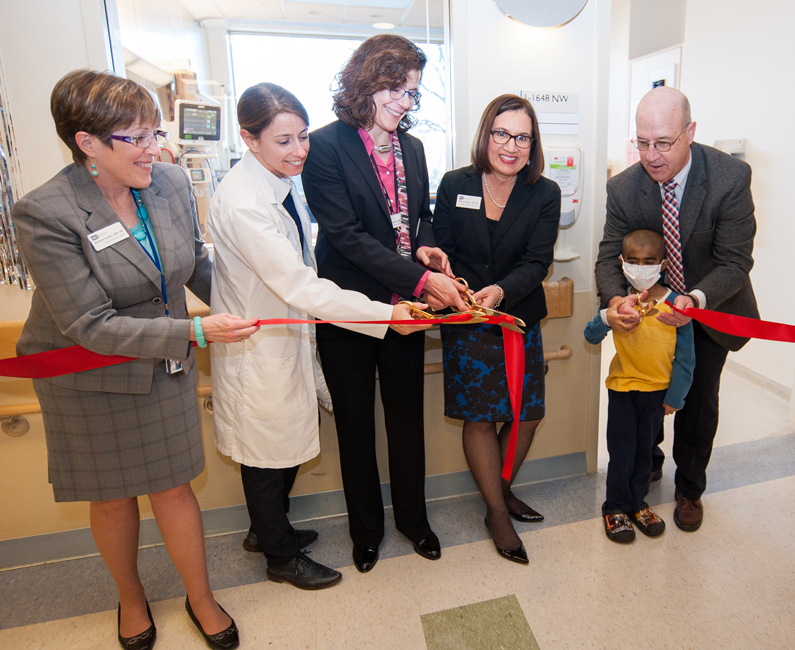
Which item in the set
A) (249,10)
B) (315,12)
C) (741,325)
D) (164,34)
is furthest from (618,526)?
(249,10)

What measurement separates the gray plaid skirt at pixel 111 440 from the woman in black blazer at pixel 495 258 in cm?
106

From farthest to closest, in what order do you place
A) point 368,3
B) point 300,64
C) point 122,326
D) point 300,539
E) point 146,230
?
point 300,64 → point 368,3 → point 300,539 → point 146,230 → point 122,326

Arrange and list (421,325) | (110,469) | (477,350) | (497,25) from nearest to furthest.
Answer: (110,469)
(421,325)
(477,350)
(497,25)

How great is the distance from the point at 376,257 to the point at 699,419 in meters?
1.58

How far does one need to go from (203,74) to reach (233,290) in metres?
1.41

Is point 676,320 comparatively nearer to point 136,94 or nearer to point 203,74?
point 136,94

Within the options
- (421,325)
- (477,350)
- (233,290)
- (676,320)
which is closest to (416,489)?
(477,350)

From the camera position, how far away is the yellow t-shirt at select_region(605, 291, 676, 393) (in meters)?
2.10

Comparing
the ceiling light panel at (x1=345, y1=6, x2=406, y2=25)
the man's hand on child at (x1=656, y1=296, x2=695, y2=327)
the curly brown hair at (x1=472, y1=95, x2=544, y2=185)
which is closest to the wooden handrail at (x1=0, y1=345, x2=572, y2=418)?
the man's hand on child at (x1=656, y1=296, x2=695, y2=327)

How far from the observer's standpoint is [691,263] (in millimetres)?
2068

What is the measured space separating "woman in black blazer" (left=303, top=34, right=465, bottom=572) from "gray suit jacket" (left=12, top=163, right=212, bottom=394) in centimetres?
51

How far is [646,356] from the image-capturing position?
212 centimetres

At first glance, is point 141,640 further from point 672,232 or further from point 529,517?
point 672,232

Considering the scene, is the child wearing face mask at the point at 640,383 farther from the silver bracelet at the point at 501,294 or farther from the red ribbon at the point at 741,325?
the silver bracelet at the point at 501,294
